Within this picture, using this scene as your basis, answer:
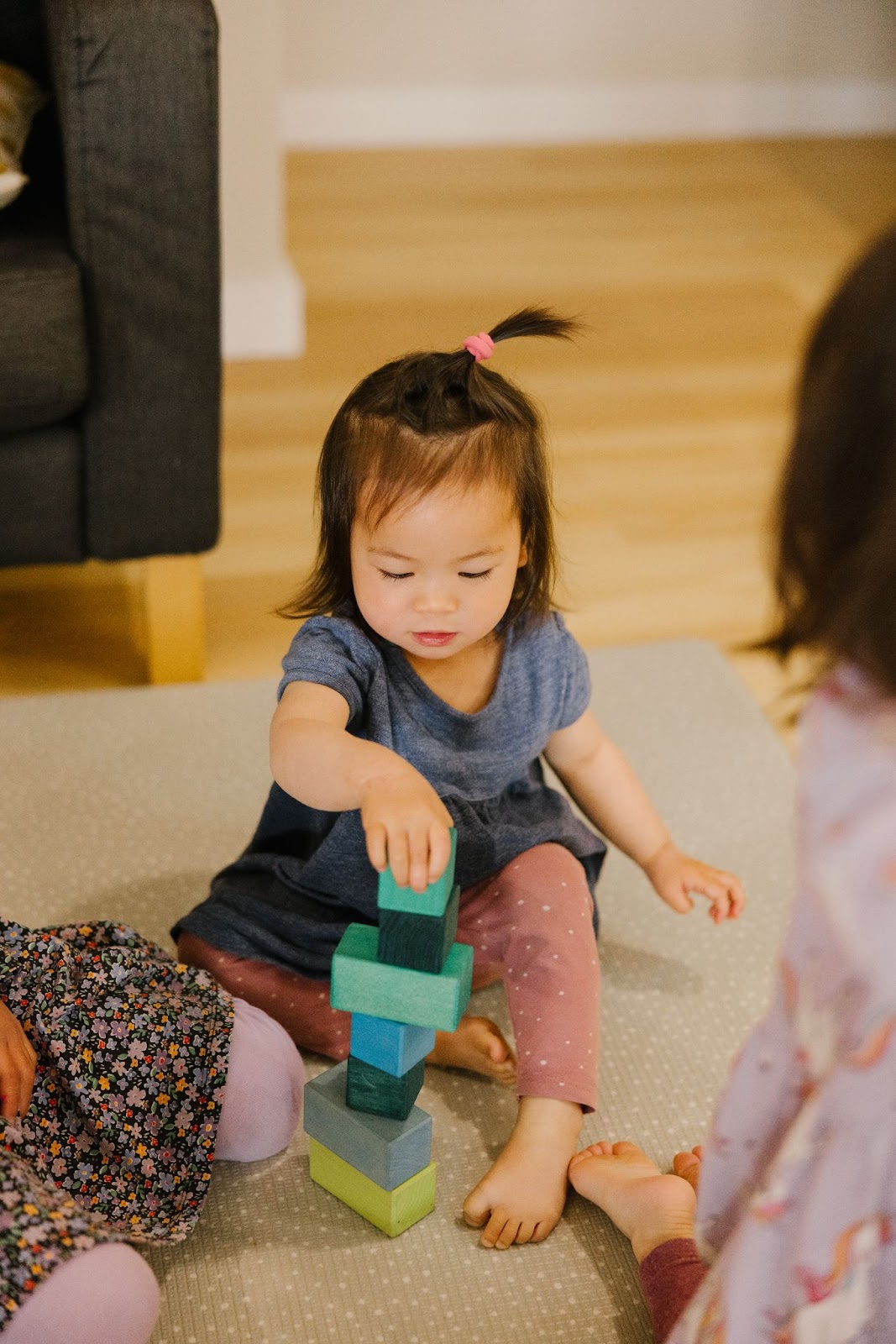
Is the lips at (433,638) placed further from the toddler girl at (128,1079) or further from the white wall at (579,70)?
the white wall at (579,70)

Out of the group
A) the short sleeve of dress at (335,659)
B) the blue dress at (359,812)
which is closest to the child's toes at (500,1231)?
the blue dress at (359,812)

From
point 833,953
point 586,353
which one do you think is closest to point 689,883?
point 833,953

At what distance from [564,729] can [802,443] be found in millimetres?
556

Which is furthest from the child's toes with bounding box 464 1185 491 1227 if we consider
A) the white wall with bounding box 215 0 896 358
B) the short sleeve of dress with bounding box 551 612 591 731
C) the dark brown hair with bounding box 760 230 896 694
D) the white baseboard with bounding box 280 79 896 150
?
the white baseboard with bounding box 280 79 896 150

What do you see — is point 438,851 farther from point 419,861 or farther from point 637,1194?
point 637,1194

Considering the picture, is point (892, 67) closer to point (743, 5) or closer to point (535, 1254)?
point (743, 5)

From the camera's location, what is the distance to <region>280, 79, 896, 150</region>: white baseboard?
312 centimetres

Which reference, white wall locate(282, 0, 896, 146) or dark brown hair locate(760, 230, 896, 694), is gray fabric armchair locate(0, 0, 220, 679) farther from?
white wall locate(282, 0, 896, 146)

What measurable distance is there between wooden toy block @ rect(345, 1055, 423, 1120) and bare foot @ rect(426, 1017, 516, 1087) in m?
0.13

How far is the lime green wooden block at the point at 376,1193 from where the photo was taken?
0.94 meters

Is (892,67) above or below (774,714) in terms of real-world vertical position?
above

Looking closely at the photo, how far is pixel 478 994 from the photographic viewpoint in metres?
1.17

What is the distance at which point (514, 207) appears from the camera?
2.87 meters

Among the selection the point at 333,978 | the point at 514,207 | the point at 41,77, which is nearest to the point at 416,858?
the point at 333,978
